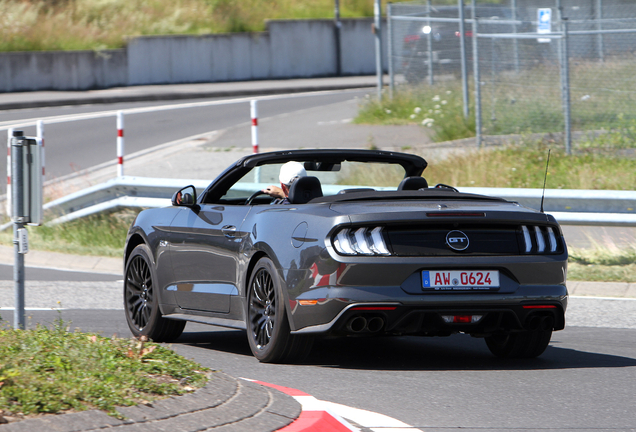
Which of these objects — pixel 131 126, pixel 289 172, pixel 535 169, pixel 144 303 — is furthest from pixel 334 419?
pixel 131 126

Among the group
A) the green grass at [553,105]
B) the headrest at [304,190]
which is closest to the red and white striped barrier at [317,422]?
the headrest at [304,190]

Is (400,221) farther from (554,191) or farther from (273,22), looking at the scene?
(273,22)

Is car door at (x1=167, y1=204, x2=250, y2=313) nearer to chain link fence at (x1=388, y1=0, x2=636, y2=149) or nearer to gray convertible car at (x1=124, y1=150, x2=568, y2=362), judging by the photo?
gray convertible car at (x1=124, y1=150, x2=568, y2=362)

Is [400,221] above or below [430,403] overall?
above

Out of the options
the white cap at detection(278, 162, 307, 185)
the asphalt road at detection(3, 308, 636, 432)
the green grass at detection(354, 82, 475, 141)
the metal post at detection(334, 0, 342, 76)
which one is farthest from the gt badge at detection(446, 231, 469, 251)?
the metal post at detection(334, 0, 342, 76)

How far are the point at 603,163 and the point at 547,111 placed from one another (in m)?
3.34

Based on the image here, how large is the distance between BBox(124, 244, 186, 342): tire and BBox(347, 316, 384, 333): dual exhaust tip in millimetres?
2084

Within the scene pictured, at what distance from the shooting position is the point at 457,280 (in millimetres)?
6559

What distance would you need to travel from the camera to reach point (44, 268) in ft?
44.3

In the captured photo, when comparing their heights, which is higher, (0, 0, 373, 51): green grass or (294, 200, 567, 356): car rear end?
(0, 0, 373, 51): green grass

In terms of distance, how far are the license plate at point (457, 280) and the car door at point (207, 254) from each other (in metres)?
1.34

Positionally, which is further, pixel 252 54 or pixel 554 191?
pixel 252 54

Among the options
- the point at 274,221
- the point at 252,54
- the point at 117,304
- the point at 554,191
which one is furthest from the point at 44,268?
the point at 252,54

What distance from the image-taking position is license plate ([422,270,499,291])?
6.53 m
